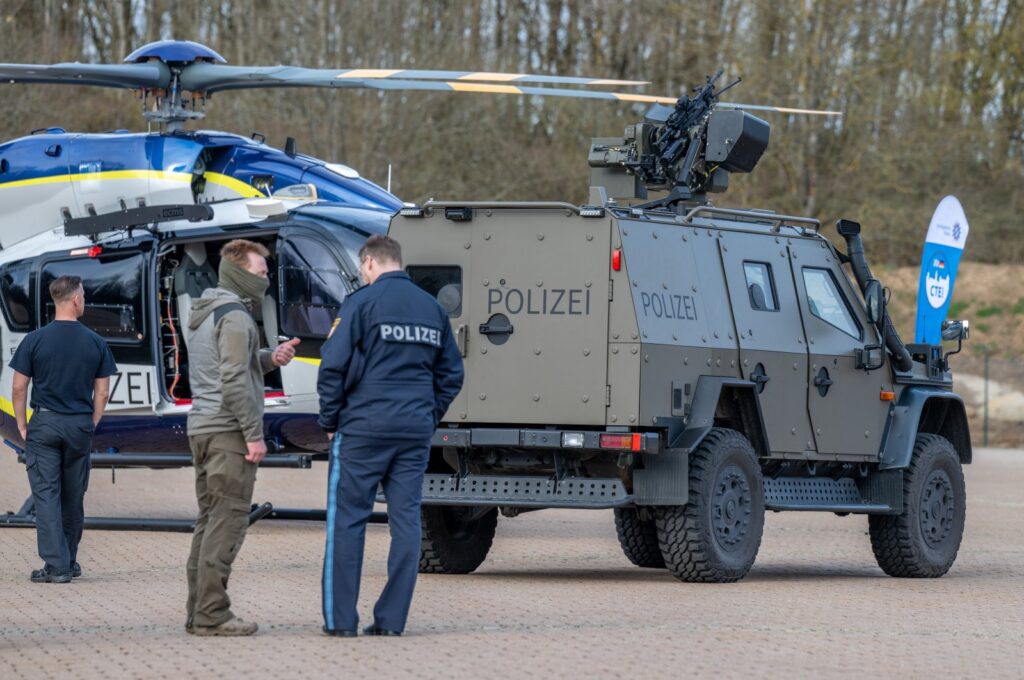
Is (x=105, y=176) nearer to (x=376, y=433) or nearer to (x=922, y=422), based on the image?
(x=922, y=422)

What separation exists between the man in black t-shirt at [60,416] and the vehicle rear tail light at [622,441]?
122 inches

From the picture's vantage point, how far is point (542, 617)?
8812 mm

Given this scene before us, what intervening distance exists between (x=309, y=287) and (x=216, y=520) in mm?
6394

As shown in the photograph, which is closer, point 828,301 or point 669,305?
point 669,305

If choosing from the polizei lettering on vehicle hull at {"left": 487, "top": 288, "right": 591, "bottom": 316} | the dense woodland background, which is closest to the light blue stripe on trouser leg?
the polizei lettering on vehicle hull at {"left": 487, "top": 288, "right": 591, "bottom": 316}

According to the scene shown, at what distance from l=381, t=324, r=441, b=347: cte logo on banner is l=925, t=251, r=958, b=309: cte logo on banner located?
19.5 ft

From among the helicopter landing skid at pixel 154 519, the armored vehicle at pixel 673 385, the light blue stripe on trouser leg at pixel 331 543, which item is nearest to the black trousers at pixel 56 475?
the armored vehicle at pixel 673 385

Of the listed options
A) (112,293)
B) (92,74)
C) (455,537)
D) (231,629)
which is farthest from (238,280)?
(112,293)

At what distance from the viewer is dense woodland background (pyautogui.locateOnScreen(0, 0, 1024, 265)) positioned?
34.1 m

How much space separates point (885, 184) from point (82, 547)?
27323mm

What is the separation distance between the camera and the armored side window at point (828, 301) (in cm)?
1196

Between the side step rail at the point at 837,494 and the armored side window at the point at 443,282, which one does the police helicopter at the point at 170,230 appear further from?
the side step rail at the point at 837,494

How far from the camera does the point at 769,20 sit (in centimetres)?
3756

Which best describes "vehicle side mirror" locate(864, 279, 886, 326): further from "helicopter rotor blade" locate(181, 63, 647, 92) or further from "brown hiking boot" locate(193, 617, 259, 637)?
"brown hiking boot" locate(193, 617, 259, 637)
